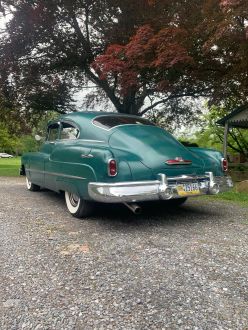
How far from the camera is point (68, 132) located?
5668mm

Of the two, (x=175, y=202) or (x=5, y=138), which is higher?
(x=5, y=138)

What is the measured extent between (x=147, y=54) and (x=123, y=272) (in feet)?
23.0

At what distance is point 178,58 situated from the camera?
799cm

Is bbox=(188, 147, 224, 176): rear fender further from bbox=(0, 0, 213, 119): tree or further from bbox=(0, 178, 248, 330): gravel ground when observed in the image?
bbox=(0, 0, 213, 119): tree

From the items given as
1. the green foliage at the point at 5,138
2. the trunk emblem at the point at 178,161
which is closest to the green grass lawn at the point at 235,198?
the trunk emblem at the point at 178,161

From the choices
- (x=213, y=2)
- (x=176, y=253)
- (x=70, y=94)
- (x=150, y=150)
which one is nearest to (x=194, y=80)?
(x=213, y=2)

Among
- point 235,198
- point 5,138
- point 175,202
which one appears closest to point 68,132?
point 175,202

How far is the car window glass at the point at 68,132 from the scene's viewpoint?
5.40m

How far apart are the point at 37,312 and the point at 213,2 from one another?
25.8 ft

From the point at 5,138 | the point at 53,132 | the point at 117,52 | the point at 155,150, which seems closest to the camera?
the point at 155,150

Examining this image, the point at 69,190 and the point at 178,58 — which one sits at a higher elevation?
the point at 178,58

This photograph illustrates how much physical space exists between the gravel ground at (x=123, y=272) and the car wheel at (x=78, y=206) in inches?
5.5

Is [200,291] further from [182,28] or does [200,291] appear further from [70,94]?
[70,94]

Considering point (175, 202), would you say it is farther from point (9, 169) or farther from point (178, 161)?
point (9, 169)
